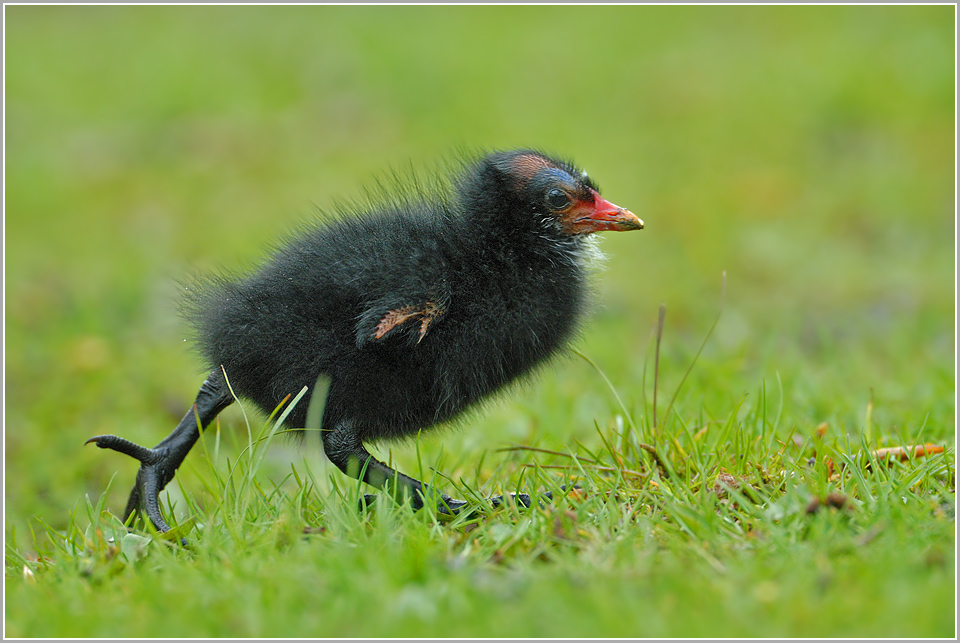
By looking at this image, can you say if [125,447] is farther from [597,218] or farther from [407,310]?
[597,218]

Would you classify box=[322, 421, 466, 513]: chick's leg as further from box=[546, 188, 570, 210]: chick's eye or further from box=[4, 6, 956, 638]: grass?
box=[546, 188, 570, 210]: chick's eye

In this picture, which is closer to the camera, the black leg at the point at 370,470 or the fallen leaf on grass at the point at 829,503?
the fallen leaf on grass at the point at 829,503

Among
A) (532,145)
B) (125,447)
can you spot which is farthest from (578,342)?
(532,145)

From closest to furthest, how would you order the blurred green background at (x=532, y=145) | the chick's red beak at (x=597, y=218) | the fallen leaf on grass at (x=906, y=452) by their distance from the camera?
the fallen leaf on grass at (x=906, y=452), the chick's red beak at (x=597, y=218), the blurred green background at (x=532, y=145)

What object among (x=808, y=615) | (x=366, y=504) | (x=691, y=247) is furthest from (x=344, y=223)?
(x=691, y=247)

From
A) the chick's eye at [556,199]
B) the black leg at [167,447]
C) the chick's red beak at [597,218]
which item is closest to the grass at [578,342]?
the black leg at [167,447]

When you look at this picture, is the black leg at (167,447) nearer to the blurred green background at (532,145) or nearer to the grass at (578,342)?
the grass at (578,342)

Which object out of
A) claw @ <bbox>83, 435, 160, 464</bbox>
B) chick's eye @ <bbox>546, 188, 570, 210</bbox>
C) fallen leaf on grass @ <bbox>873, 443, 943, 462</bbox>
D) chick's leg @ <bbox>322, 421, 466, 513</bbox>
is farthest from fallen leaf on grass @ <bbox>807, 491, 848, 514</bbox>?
claw @ <bbox>83, 435, 160, 464</bbox>

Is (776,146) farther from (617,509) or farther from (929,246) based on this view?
(617,509)
